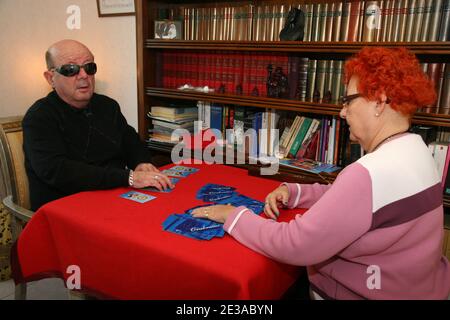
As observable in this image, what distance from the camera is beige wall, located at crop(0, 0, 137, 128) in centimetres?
259

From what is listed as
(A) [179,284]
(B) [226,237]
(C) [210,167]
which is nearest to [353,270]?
(B) [226,237]

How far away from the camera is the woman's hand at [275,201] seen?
4.24 ft

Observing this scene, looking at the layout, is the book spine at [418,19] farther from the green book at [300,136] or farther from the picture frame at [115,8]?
the picture frame at [115,8]

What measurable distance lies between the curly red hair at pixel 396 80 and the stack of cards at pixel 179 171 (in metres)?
0.92

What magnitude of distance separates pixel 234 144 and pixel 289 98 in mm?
443

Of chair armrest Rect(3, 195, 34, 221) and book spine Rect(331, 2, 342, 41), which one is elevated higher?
book spine Rect(331, 2, 342, 41)

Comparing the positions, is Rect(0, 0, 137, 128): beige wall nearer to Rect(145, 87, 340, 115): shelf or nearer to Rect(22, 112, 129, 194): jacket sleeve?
Rect(145, 87, 340, 115): shelf

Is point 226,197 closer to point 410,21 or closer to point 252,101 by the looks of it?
point 252,101

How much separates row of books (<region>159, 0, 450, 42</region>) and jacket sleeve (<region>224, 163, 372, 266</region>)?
110 centimetres

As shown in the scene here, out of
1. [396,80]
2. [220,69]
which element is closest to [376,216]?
[396,80]

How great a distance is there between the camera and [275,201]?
1.32 m

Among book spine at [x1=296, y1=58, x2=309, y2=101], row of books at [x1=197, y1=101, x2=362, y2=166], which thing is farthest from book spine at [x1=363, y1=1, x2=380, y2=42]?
row of books at [x1=197, y1=101, x2=362, y2=166]

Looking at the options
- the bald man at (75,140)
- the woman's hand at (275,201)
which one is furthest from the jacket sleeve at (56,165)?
the woman's hand at (275,201)
